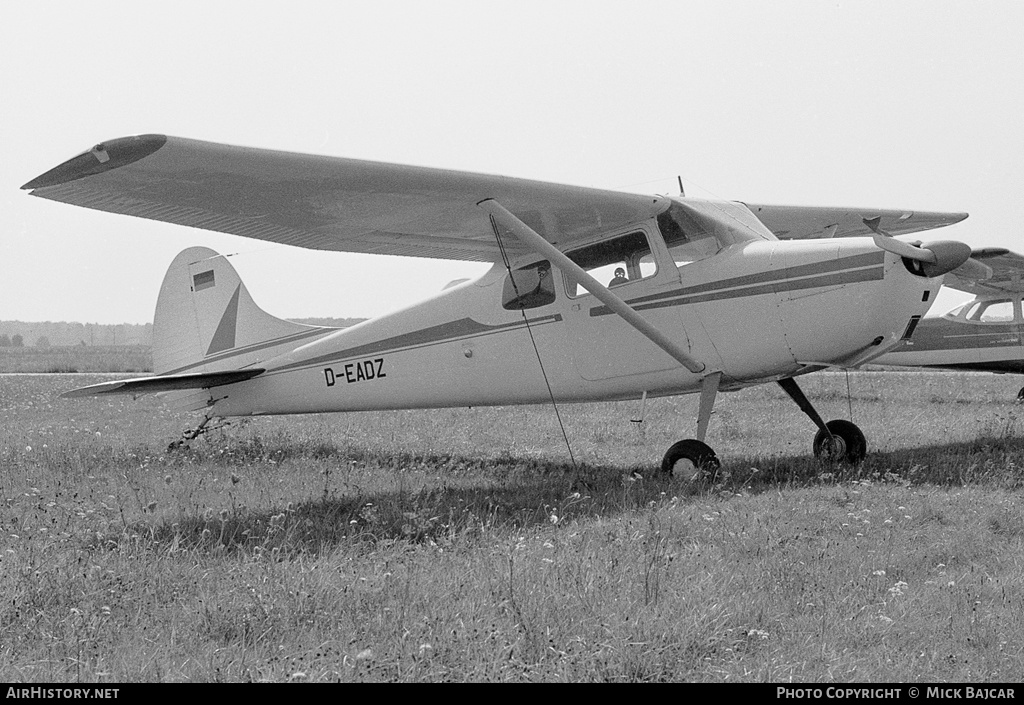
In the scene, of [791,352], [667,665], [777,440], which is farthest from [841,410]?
→ [667,665]

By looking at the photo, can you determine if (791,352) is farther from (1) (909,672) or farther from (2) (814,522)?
(1) (909,672)

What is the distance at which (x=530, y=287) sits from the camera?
8.64 meters

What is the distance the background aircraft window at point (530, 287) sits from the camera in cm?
856

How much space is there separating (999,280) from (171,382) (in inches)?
612

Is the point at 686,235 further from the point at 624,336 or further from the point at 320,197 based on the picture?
the point at 320,197

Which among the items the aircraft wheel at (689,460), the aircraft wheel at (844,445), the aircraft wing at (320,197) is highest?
the aircraft wing at (320,197)

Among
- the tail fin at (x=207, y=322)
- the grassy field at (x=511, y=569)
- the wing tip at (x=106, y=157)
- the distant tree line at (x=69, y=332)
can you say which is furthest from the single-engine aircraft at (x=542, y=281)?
the distant tree line at (x=69, y=332)

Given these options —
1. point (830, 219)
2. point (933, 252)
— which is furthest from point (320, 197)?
point (830, 219)

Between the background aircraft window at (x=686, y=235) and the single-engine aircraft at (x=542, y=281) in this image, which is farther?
the background aircraft window at (x=686, y=235)

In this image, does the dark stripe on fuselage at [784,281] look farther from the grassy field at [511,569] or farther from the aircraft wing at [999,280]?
the aircraft wing at [999,280]

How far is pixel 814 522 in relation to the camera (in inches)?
Result: 213

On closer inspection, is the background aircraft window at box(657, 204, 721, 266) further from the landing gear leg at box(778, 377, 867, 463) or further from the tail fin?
the tail fin

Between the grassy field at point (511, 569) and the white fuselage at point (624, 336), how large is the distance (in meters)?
0.89

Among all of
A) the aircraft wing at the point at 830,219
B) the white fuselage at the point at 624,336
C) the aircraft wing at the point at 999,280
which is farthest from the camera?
the aircraft wing at the point at 999,280
